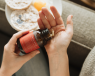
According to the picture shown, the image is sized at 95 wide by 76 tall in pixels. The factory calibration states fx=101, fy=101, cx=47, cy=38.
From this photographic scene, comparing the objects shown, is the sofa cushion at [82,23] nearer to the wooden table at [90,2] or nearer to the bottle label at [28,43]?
the wooden table at [90,2]

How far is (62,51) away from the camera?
27.5 inches

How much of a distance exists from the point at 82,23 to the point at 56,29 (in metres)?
0.30

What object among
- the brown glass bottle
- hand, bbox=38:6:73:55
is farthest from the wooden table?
the brown glass bottle

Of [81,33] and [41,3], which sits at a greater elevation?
[41,3]

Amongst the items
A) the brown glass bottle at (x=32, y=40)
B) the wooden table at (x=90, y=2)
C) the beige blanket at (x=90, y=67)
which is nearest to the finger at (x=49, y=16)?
the brown glass bottle at (x=32, y=40)

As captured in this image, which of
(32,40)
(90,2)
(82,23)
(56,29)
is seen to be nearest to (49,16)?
(56,29)

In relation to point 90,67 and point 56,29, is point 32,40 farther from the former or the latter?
point 90,67

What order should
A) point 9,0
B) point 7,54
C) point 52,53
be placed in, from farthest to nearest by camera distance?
point 9,0
point 52,53
point 7,54

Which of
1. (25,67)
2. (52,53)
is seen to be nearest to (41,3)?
(52,53)

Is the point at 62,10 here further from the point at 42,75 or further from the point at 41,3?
the point at 42,75

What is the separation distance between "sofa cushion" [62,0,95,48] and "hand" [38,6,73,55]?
20cm

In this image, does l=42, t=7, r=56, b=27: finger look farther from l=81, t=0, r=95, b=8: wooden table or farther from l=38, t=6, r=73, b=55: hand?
l=81, t=0, r=95, b=8: wooden table

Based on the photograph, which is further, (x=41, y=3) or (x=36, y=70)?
(x=41, y=3)

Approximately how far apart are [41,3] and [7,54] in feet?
1.71
